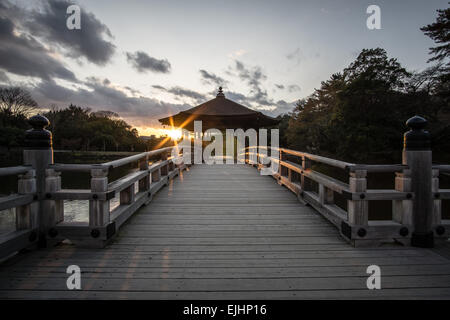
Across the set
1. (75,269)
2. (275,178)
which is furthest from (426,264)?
(275,178)

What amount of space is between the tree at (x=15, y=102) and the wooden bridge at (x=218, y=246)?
3893 centimetres

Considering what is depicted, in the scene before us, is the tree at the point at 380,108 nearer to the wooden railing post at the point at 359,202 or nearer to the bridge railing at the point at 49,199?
the wooden railing post at the point at 359,202

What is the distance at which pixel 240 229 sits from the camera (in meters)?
3.16

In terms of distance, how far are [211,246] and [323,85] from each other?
1295 inches

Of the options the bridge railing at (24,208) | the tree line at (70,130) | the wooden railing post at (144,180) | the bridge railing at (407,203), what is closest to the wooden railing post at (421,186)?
→ the bridge railing at (407,203)

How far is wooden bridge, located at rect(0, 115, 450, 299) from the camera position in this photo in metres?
1.84

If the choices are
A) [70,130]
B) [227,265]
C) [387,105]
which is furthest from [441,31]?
[70,130]

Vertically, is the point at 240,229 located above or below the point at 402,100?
below

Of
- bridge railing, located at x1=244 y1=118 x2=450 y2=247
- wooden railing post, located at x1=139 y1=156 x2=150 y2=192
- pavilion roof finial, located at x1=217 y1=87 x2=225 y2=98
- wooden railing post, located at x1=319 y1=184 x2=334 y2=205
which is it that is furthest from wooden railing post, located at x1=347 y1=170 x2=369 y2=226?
pavilion roof finial, located at x1=217 y1=87 x2=225 y2=98

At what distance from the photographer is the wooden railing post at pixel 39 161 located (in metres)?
2.54

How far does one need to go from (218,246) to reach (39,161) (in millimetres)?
2157

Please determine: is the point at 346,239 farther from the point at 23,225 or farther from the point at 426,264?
the point at 23,225

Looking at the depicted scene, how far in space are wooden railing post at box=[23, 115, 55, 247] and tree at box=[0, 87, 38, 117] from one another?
127 ft
